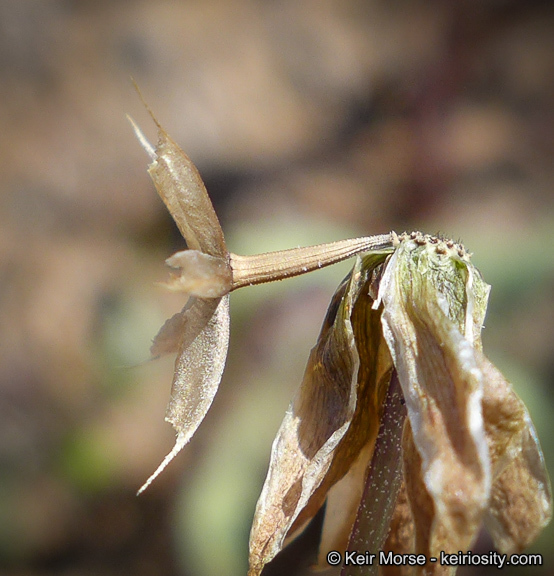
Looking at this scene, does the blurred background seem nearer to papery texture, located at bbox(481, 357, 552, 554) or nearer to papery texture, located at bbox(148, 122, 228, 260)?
papery texture, located at bbox(481, 357, 552, 554)

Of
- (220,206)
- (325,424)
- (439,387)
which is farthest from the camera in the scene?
(220,206)

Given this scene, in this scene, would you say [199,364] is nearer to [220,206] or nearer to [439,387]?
[439,387]

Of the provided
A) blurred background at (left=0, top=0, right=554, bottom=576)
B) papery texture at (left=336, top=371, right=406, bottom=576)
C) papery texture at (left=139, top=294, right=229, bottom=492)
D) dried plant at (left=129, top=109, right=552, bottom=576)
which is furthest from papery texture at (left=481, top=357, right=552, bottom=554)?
blurred background at (left=0, top=0, right=554, bottom=576)

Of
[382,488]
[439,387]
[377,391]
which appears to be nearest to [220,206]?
[377,391]

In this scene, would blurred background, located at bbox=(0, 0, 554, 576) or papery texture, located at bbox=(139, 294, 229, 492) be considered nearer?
papery texture, located at bbox=(139, 294, 229, 492)

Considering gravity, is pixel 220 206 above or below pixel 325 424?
above

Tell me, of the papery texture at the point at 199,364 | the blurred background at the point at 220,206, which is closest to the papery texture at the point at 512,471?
the papery texture at the point at 199,364

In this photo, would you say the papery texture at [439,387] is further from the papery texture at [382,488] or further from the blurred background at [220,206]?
the blurred background at [220,206]
